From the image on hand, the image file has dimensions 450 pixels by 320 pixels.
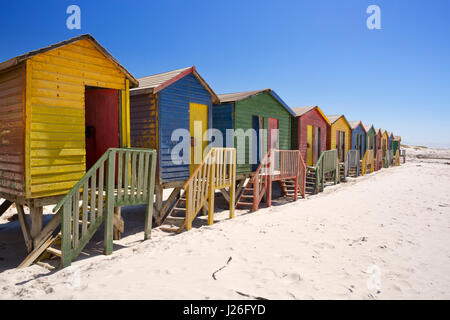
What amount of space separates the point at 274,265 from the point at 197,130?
6537 mm

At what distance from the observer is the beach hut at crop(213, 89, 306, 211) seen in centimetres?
1114

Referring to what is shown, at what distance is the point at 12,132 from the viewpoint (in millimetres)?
6199

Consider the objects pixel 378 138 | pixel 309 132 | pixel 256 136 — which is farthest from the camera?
pixel 378 138

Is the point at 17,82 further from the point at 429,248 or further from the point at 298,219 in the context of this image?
the point at 429,248

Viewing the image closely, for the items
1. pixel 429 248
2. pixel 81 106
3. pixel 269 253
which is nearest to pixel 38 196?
pixel 81 106

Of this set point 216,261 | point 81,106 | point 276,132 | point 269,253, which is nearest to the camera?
point 216,261

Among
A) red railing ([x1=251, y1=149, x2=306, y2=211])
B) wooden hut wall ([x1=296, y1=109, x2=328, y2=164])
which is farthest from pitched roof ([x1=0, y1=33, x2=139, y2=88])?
wooden hut wall ([x1=296, y1=109, x2=328, y2=164])

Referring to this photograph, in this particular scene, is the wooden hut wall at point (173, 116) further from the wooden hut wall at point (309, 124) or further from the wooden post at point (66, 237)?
the wooden hut wall at point (309, 124)

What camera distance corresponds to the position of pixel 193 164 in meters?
10.1

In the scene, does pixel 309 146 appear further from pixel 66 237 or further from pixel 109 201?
pixel 66 237

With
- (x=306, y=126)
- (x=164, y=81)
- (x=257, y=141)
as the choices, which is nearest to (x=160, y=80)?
(x=164, y=81)

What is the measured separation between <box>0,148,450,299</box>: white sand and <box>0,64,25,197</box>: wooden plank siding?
5.50 feet

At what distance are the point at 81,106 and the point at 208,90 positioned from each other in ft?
15.5
